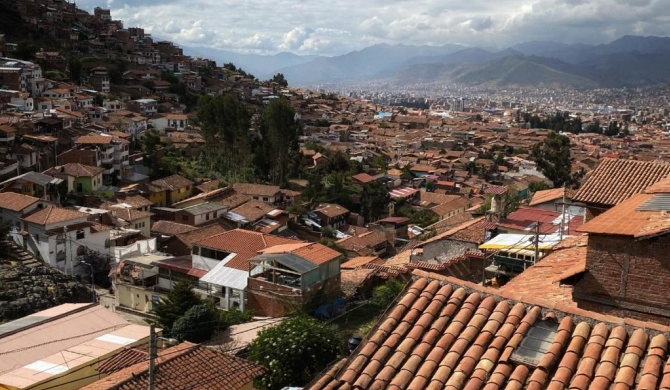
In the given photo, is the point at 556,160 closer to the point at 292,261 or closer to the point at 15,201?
the point at 292,261

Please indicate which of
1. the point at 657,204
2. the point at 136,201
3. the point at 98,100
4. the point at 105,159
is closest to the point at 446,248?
the point at 657,204

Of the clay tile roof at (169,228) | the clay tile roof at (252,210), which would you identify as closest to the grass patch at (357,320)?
the clay tile roof at (169,228)

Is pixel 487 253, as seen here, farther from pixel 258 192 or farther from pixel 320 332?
pixel 258 192

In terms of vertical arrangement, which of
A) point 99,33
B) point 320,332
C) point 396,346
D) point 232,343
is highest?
point 99,33

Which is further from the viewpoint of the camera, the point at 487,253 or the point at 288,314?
the point at 288,314

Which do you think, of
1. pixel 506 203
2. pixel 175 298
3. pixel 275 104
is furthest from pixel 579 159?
pixel 175 298

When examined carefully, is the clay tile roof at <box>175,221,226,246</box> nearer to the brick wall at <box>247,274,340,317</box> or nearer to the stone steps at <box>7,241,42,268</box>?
the stone steps at <box>7,241,42,268</box>

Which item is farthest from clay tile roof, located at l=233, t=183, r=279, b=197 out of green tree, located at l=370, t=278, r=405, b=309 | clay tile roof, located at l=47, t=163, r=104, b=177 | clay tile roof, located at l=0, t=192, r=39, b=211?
green tree, located at l=370, t=278, r=405, b=309
